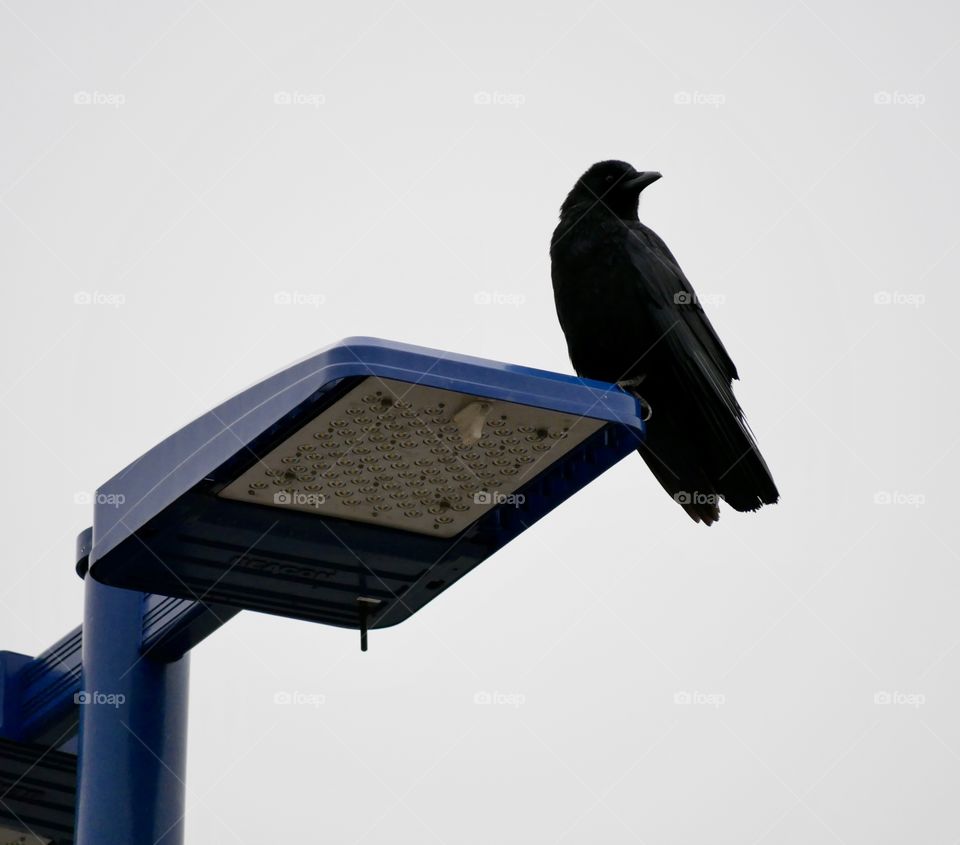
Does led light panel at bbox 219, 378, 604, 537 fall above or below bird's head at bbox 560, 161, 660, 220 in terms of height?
above

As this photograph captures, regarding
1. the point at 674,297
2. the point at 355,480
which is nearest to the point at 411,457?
the point at 355,480

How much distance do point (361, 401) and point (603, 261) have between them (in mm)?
2991

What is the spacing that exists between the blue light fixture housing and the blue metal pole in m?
0.40

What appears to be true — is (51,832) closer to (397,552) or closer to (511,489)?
(397,552)

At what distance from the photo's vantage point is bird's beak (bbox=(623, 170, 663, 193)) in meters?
6.13

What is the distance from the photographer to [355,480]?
293 centimetres

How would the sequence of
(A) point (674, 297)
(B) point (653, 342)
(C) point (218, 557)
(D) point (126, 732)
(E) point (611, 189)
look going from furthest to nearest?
(E) point (611, 189) → (A) point (674, 297) → (B) point (653, 342) → (D) point (126, 732) → (C) point (218, 557)

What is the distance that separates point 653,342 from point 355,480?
7.75 feet

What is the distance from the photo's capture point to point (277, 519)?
2986 millimetres

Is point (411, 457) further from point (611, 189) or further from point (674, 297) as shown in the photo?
point (611, 189)

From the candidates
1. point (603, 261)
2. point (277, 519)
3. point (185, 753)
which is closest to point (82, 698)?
point (185, 753)

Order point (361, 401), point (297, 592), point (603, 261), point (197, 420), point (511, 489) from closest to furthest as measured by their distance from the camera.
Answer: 1. point (361, 401)
2. point (197, 420)
3. point (511, 489)
4. point (297, 592)
5. point (603, 261)

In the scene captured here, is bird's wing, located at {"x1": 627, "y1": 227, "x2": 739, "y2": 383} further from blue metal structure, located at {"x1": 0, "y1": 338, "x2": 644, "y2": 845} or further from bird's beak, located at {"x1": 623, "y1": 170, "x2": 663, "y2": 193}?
blue metal structure, located at {"x1": 0, "y1": 338, "x2": 644, "y2": 845}

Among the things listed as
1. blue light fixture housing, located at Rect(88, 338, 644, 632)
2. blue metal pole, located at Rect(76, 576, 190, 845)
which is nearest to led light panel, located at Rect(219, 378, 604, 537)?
blue light fixture housing, located at Rect(88, 338, 644, 632)
